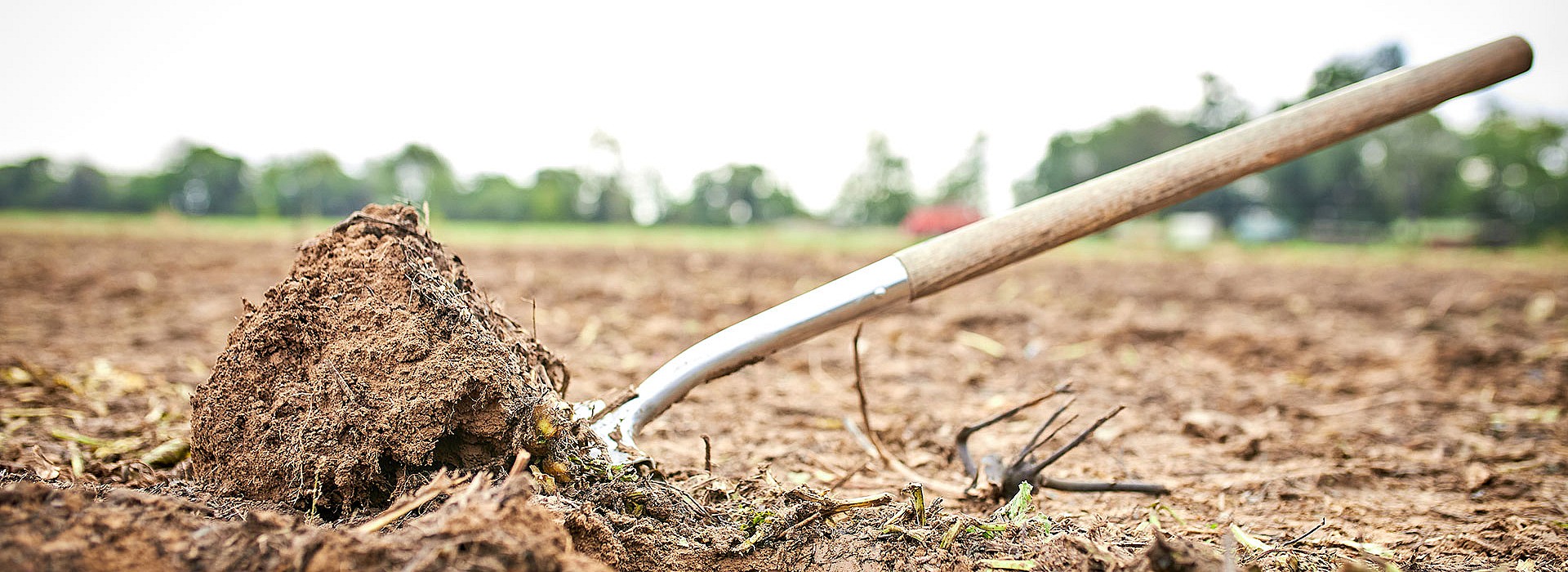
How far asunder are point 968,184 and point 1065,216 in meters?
37.1

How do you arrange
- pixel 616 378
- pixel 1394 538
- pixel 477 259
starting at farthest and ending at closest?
pixel 477 259, pixel 616 378, pixel 1394 538

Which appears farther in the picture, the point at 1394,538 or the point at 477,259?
the point at 477,259

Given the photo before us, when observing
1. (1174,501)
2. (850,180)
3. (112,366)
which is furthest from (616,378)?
(850,180)

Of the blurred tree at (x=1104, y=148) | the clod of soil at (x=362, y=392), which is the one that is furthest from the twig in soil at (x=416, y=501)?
the blurred tree at (x=1104, y=148)

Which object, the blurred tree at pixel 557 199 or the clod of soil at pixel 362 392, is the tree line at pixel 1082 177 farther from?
the clod of soil at pixel 362 392

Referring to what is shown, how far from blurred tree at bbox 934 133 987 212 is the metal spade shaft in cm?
3048

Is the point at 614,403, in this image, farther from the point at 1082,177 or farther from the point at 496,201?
the point at 496,201

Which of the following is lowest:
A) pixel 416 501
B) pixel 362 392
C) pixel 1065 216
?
pixel 416 501

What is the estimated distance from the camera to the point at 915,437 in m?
2.63

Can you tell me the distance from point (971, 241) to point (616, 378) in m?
2.22

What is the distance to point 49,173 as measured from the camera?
837 inches

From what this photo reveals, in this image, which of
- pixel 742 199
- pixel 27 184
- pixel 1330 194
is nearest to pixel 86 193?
pixel 27 184

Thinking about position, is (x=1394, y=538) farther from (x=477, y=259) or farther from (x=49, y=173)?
(x=49, y=173)

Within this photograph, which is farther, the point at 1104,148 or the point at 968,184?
the point at 968,184
